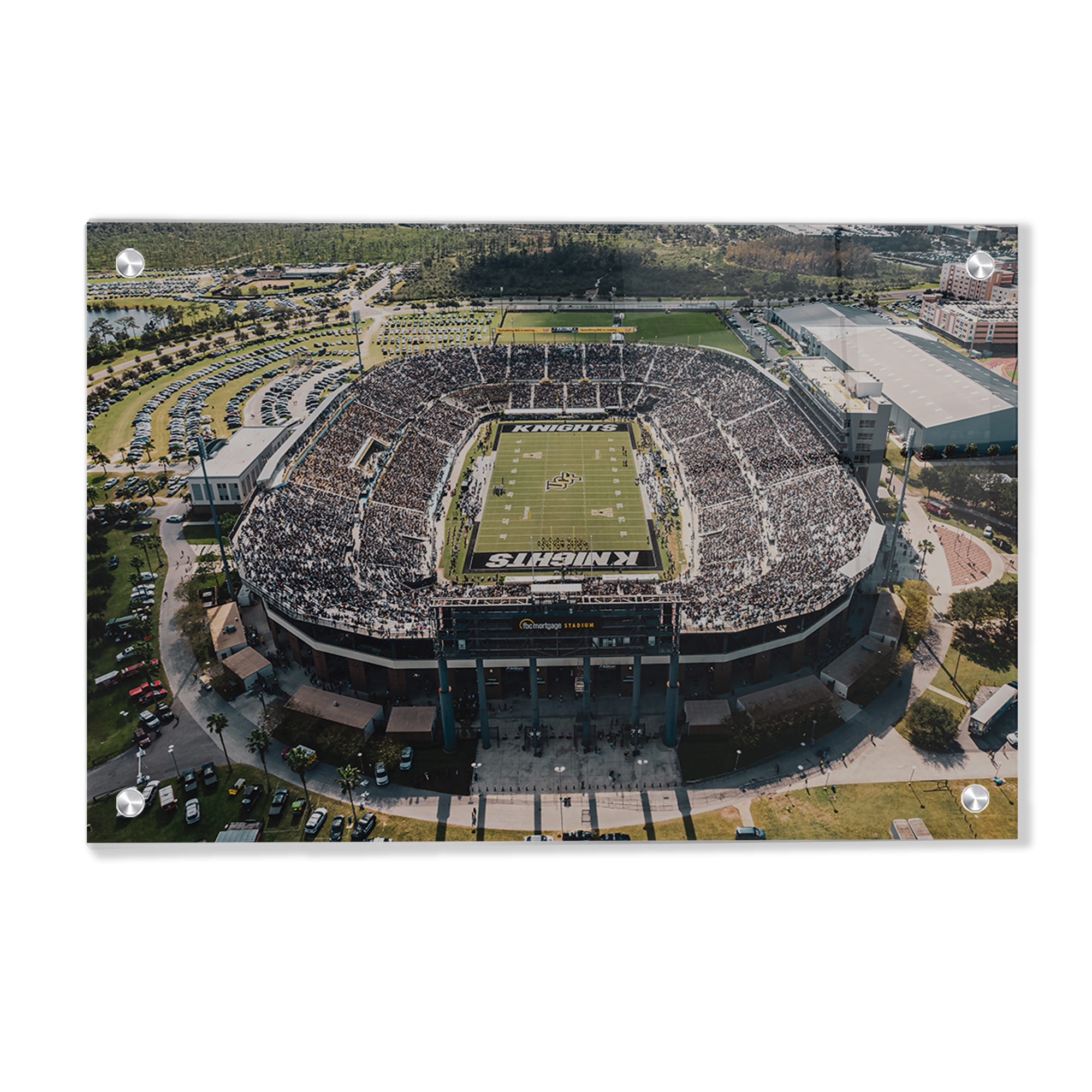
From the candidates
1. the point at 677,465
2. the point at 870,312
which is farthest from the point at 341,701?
the point at 870,312

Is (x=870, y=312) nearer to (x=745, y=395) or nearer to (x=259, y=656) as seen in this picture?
(x=745, y=395)

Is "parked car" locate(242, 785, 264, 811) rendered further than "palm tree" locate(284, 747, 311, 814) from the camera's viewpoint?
No

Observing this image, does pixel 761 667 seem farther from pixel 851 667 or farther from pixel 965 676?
pixel 965 676

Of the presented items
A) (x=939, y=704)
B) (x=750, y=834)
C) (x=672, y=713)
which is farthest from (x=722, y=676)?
(x=939, y=704)

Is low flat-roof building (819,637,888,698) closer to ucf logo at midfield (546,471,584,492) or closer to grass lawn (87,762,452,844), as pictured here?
ucf logo at midfield (546,471,584,492)

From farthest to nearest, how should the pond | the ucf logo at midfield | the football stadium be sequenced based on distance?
the ucf logo at midfield < the football stadium < the pond

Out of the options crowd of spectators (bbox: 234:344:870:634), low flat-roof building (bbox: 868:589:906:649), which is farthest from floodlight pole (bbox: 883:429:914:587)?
low flat-roof building (bbox: 868:589:906:649)
